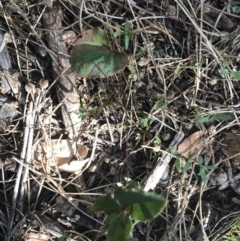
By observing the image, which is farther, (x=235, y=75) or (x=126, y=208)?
Answer: (x=235, y=75)

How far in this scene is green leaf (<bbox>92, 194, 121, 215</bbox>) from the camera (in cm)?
126

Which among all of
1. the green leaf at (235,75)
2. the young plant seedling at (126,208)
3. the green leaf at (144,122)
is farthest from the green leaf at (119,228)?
the green leaf at (235,75)

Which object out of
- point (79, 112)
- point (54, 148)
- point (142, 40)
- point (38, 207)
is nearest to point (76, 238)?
point (38, 207)

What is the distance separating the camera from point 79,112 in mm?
1570

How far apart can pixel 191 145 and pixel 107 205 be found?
1.51ft

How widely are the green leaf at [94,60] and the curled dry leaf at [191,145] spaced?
38cm

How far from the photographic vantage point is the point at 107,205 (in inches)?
50.4

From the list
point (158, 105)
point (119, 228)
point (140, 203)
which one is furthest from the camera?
point (158, 105)

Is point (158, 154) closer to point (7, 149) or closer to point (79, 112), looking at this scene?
point (79, 112)

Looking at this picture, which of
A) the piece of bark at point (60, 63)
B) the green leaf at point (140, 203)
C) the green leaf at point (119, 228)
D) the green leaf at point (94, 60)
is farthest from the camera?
the piece of bark at point (60, 63)

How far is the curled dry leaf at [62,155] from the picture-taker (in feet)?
5.18

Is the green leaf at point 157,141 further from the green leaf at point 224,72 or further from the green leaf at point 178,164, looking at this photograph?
the green leaf at point 224,72

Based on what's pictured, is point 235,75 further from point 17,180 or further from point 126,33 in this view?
point 17,180

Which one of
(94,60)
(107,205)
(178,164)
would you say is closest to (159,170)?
(178,164)
